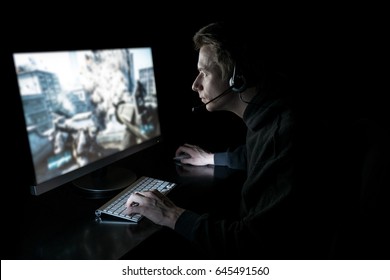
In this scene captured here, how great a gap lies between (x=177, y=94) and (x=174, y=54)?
0.65ft

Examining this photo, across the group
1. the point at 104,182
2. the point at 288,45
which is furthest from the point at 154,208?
the point at 288,45

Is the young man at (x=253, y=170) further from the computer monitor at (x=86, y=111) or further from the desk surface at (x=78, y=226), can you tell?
the computer monitor at (x=86, y=111)

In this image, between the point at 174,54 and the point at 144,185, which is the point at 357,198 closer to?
the point at 144,185

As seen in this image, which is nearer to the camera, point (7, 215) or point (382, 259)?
point (382, 259)

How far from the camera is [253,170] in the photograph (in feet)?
2.97

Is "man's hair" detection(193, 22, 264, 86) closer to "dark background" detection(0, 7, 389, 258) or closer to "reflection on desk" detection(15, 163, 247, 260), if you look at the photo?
"dark background" detection(0, 7, 389, 258)

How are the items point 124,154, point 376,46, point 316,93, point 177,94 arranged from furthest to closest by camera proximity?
point 177,94, point 316,93, point 376,46, point 124,154

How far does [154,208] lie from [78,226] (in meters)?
0.21

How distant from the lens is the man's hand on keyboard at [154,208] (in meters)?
0.86

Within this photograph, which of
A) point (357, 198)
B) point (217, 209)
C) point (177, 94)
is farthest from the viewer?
point (177, 94)

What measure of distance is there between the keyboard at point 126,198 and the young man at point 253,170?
0.03m

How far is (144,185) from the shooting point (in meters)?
1.05

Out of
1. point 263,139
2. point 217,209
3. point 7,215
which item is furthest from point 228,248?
point 7,215

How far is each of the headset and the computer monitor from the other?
1.08 feet
